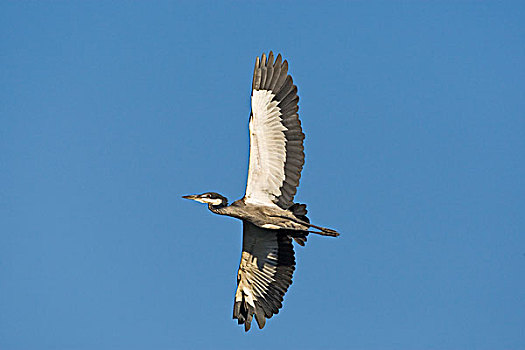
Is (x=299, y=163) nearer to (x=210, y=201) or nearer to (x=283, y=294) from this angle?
(x=210, y=201)

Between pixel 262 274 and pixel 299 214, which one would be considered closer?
pixel 299 214

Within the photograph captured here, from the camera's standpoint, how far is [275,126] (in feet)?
50.8

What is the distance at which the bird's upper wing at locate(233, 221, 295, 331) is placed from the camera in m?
16.8

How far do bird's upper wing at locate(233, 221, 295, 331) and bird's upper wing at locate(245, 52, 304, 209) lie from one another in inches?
62.6

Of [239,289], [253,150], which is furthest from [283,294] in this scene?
[253,150]

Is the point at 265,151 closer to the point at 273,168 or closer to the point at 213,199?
the point at 273,168

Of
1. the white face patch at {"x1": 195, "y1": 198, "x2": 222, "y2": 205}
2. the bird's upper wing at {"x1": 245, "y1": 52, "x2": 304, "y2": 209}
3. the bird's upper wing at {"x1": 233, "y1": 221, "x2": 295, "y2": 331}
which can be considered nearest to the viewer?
the bird's upper wing at {"x1": 245, "y1": 52, "x2": 304, "y2": 209}

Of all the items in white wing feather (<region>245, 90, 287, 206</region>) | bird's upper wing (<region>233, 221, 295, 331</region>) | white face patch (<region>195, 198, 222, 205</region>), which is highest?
white wing feather (<region>245, 90, 287, 206</region>)

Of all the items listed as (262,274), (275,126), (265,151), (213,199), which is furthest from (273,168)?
(262,274)

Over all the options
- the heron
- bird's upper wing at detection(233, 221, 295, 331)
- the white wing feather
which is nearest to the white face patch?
the heron

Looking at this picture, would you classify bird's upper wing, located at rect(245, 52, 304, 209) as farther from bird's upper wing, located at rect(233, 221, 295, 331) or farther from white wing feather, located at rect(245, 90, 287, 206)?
bird's upper wing, located at rect(233, 221, 295, 331)

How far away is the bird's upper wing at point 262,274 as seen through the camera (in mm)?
16766

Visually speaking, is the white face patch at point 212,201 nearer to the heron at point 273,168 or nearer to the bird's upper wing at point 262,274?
the heron at point 273,168

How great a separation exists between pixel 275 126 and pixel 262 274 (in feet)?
12.3
